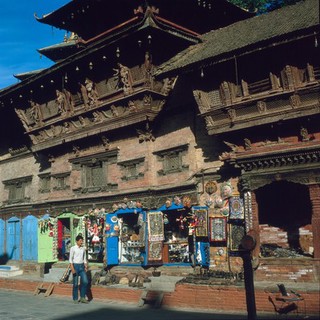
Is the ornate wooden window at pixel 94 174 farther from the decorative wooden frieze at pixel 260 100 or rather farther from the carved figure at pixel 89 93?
the decorative wooden frieze at pixel 260 100

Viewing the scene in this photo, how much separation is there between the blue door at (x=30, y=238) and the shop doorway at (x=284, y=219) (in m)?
11.6

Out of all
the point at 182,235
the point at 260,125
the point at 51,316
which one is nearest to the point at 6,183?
the point at 182,235

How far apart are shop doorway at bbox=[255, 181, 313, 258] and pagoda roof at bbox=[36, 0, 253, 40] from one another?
26.3 ft

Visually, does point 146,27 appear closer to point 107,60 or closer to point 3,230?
point 107,60

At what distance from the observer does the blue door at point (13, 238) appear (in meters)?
21.2

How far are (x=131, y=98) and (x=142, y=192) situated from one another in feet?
11.6

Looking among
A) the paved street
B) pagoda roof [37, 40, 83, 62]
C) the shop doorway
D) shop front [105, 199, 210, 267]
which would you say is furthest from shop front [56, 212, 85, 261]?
pagoda roof [37, 40, 83, 62]

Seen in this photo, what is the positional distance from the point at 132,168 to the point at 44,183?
263 inches

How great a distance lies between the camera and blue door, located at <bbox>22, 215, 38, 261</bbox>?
20.0 m

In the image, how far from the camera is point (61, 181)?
19.3 m

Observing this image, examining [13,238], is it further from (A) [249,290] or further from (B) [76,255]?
(A) [249,290]

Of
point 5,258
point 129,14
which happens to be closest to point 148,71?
point 129,14

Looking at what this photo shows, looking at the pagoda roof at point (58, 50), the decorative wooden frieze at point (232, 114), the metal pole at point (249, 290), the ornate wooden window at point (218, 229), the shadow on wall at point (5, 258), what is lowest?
A: the shadow on wall at point (5, 258)

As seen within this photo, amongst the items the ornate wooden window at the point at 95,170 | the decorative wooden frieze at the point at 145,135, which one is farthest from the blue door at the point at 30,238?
the decorative wooden frieze at the point at 145,135
